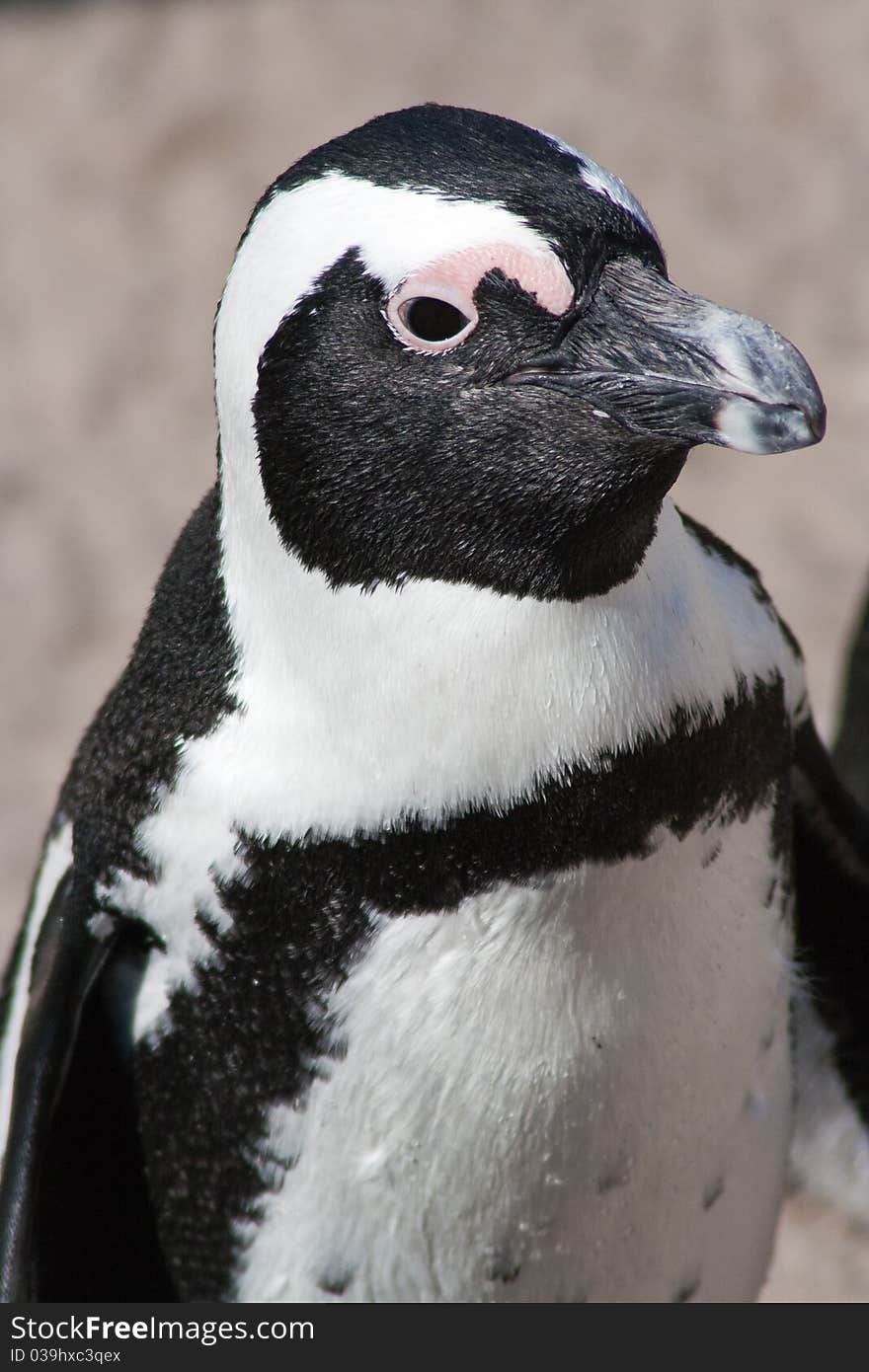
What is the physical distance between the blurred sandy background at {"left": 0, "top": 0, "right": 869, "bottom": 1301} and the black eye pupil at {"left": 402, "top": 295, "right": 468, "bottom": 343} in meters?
2.15

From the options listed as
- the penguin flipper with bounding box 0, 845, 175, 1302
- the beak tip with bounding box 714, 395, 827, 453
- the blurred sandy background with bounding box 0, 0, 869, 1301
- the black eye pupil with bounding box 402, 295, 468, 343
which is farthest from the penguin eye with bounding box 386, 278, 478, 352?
the blurred sandy background with bounding box 0, 0, 869, 1301

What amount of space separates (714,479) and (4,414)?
1665 mm

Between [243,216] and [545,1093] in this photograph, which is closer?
[545,1093]

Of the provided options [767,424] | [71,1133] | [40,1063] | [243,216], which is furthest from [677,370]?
[243,216]

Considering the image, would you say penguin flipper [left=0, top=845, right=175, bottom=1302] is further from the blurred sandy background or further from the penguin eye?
the blurred sandy background

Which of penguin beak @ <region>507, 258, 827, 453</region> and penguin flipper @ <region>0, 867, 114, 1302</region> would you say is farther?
penguin flipper @ <region>0, 867, 114, 1302</region>

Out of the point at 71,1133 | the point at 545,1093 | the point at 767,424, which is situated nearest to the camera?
the point at 767,424

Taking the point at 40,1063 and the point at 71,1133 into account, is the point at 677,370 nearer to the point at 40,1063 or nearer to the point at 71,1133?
the point at 40,1063

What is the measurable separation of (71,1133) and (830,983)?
84 cm

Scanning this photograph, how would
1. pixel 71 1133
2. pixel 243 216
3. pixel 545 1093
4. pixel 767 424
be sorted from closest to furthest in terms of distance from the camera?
1. pixel 767 424
2. pixel 545 1093
3. pixel 71 1133
4. pixel 243 216

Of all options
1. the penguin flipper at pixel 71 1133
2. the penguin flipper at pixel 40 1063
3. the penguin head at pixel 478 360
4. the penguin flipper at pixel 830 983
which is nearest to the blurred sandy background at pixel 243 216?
the penguin flipper at pixel 830 983

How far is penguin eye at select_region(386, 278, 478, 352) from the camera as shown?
1204 mm

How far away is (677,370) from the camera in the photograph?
1.21 meters
